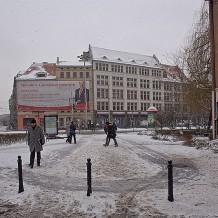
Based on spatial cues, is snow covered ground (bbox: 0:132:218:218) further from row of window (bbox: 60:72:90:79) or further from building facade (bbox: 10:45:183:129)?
row of window (bbox: 60:72:90:79)

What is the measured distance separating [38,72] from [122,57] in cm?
2338

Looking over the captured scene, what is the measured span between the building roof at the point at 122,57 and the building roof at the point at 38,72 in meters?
10.9

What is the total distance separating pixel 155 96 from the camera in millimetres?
93438

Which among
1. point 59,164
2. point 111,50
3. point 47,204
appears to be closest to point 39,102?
point 111,50

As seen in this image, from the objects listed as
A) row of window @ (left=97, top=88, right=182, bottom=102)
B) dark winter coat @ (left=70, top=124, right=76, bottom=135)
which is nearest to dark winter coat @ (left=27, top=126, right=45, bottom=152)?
dark winter coat @ (left=70, top=124, right=76, bottom=135)

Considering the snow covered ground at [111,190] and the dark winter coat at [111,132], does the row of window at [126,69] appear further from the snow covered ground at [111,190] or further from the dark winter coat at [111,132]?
the snow covered ground at [111,190]

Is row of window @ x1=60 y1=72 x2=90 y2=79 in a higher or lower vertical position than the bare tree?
higher

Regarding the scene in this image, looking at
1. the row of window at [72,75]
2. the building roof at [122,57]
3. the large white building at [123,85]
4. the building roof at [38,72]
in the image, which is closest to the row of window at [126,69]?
the large white building at [123,85]

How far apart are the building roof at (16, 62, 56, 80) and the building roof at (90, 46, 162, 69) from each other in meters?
10.9

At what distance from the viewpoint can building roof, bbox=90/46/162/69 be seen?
82438 mm

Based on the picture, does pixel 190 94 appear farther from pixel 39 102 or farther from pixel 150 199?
pixel 39 102

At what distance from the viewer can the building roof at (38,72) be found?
76.9m

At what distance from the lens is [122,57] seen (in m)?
87.6

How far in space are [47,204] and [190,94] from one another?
70.4 ft
